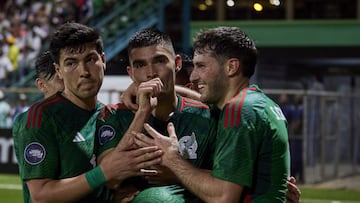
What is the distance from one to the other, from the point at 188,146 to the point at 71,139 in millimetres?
676

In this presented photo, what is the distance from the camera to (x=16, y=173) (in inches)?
722

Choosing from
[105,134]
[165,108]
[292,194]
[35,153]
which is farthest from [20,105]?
[292,194]

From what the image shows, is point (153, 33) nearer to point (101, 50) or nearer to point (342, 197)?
point (101, 50)

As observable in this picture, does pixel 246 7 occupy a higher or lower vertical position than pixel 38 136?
lower

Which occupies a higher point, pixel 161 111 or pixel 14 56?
pixel 161 111

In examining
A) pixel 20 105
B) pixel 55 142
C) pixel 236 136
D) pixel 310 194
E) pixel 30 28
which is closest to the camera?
pixel 236 136

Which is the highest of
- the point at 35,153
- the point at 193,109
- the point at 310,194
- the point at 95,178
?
the point at 193,109

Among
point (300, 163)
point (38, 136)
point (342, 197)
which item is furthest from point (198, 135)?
point (300, 163)

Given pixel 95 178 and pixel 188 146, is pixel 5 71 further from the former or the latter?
pixel 95 178

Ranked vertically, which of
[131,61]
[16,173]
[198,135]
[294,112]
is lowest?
[16,173]

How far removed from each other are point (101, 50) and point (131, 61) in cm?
19

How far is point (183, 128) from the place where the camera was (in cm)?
491

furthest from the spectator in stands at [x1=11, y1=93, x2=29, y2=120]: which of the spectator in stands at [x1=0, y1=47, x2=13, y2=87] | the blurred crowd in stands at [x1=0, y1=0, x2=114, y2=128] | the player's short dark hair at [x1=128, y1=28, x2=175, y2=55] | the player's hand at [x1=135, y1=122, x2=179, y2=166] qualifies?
the player's hand at [x1=135, y1=122, x2=179, y2=166]

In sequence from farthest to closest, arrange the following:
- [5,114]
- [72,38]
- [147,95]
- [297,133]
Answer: [5,114], [297,133], [72,38], [147,95]
